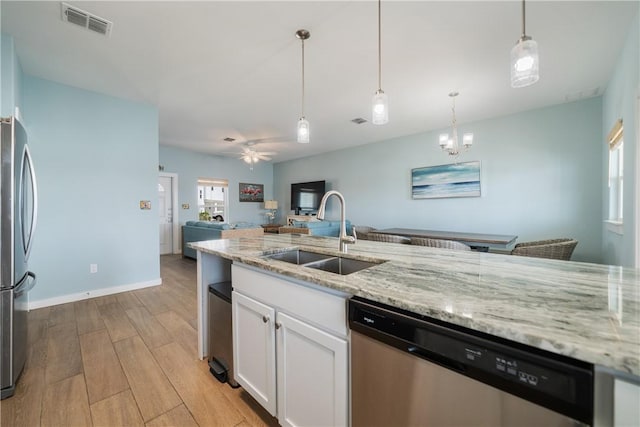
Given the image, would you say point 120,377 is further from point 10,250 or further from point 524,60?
point 524,60

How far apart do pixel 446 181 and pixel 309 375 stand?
4.55 m

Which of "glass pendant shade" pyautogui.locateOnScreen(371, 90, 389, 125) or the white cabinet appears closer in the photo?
the white cabinet

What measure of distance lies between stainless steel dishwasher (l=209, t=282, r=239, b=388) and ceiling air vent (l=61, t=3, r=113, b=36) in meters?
2.23

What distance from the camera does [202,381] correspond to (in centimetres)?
172

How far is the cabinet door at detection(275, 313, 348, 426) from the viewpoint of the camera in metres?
1.01

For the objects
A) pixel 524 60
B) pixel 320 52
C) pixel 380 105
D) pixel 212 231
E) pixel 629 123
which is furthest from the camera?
pixel 212 231

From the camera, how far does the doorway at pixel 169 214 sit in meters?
6.38

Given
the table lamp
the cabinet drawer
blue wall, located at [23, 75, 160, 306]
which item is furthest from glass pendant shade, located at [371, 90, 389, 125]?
the table lamp

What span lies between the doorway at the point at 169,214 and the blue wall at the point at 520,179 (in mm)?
4897

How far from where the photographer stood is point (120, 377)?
1.75 m

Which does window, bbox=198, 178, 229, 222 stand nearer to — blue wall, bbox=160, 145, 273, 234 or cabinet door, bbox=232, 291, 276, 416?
blue wall, bbox=160, 145, 273, 234

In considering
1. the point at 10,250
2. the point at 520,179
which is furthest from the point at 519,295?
the point at 520,179

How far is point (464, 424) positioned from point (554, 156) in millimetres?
4560

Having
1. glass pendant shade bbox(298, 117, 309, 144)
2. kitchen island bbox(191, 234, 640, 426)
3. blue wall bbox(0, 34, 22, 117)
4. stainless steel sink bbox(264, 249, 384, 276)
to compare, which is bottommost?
stainless steel sink bbox(264, 249, 384, 276)
